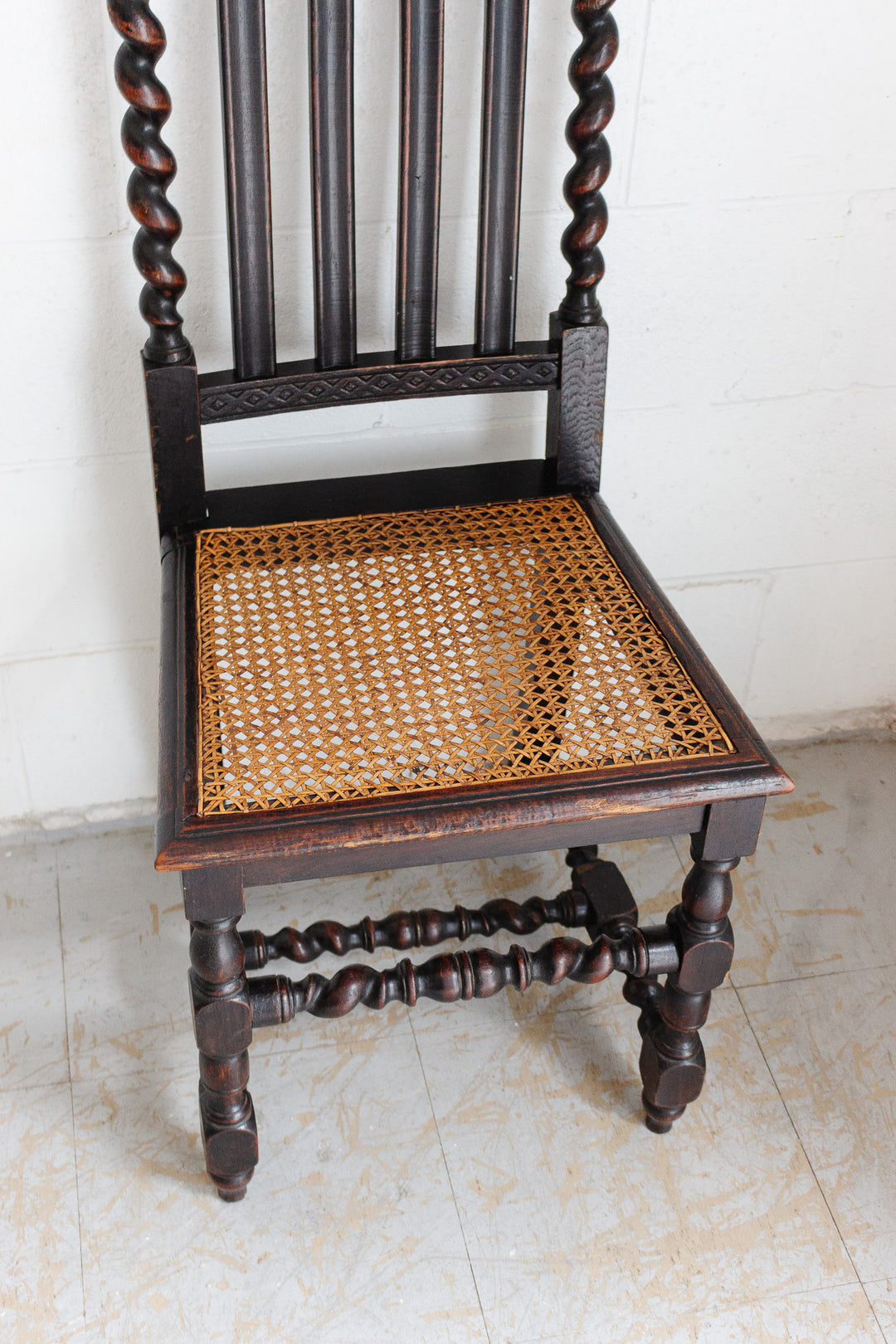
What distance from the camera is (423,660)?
3.97 ft

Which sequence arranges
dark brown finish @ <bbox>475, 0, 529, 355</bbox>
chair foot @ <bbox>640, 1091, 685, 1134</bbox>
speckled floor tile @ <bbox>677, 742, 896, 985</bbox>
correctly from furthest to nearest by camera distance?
speckled floor tile @ <bbox>677, 742, 896, 985</bbox>, chair foot @ <bbox>640, 1091, 685, 1134</bbox>, dark brown finish @ <bbox>475, 0, 529, 355</bbox>

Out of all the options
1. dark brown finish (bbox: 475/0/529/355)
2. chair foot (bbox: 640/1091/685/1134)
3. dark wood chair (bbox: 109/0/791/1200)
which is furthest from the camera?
chair foot (bbox: 640/1091/685/1134)

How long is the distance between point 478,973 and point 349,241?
0.79 metres

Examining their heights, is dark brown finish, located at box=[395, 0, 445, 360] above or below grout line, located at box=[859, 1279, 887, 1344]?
above

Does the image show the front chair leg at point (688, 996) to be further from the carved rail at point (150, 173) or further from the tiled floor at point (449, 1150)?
the carved rail at point (150, 173)

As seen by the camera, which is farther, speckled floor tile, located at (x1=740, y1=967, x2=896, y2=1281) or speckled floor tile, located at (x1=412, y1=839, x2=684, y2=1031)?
speckled floor tile, located at (x1=412, y1=839, x2=684, y2=1031)

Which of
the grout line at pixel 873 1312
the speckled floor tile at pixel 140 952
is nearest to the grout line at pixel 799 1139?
the grout line at pixel 873 1312

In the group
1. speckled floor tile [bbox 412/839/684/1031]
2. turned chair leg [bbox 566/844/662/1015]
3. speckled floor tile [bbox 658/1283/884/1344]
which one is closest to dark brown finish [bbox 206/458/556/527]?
turned chair leg [bbox 566/844/662/1015]

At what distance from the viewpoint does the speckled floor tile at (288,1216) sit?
1.29m

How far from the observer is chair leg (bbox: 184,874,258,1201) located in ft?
3.72

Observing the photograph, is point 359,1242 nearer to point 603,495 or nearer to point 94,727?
point 94,727

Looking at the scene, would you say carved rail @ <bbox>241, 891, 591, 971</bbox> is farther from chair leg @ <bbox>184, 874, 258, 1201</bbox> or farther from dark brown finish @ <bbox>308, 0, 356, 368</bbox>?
dark brown finish @ <bbox>308, 0, 356, 368</bbox>

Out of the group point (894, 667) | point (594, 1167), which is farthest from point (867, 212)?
point (594, 1167)

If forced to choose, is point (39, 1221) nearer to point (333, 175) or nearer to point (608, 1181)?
point (608, 1181)
